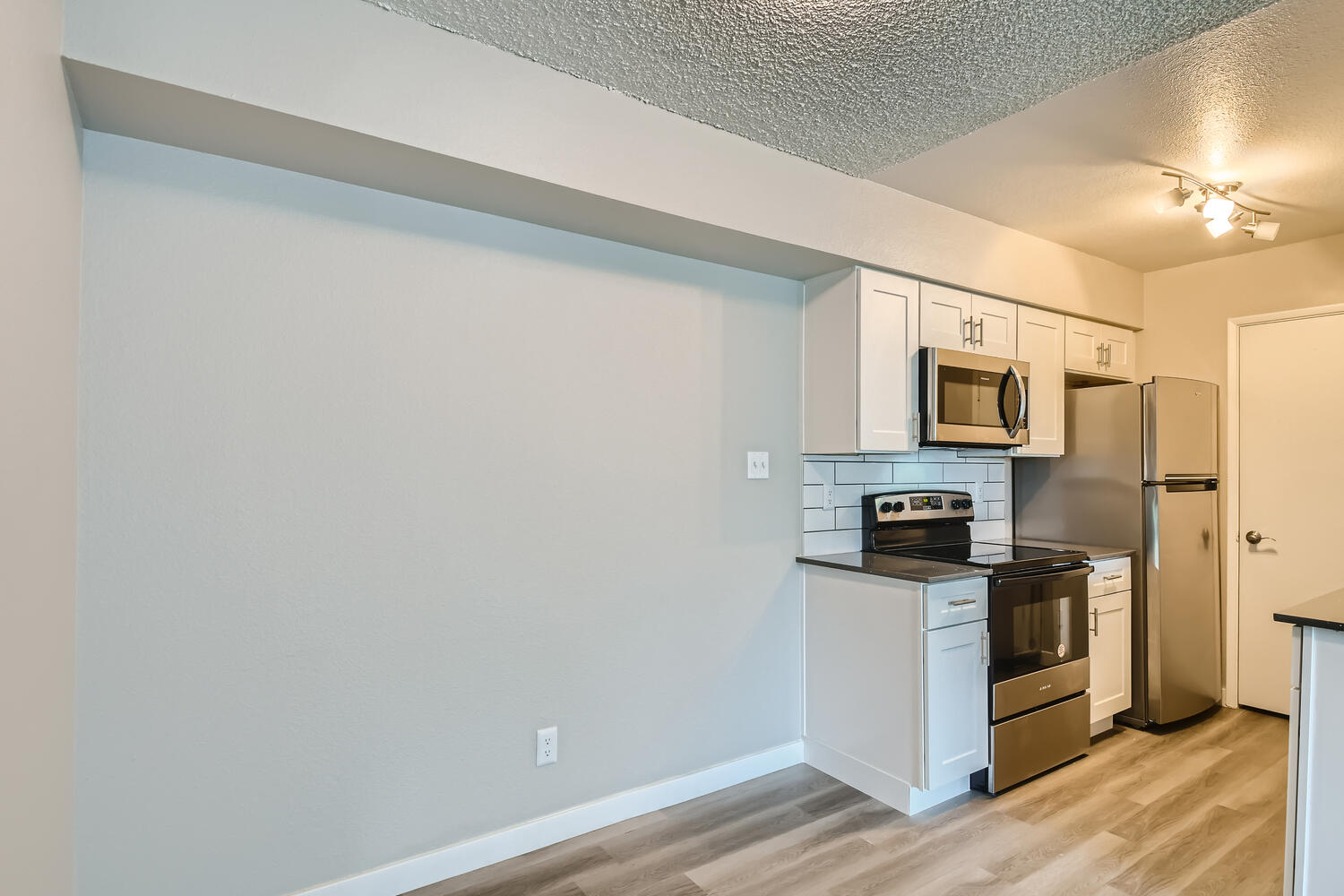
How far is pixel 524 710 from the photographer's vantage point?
2332 mm

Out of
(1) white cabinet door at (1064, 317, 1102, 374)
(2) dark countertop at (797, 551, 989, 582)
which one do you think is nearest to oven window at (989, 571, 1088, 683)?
(2) dark countertop at (797, 551, 989, 582)

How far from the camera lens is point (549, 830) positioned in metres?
2.36

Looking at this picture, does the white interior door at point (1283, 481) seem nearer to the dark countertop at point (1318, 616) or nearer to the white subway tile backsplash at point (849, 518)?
the dark countertop at point (1318, 616)

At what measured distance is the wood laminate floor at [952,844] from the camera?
2141 millimetres

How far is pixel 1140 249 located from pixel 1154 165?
1.23m

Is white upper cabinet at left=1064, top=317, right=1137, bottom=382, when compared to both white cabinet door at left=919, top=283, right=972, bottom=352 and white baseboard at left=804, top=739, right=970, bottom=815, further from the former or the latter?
white baseboard at left=804, top=739, right=970, bottom=815

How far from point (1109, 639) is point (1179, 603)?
0.47 m

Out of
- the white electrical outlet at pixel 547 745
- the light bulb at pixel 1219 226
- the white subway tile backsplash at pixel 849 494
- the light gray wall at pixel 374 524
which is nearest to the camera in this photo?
the light gray wall at pixel 374 524

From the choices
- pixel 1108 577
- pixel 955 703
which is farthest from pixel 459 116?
pixel 1108 577

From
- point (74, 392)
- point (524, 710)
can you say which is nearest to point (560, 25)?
point (74, 392)

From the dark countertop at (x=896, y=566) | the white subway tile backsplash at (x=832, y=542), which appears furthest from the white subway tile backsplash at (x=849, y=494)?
the dark countertop at (x=896, y=566)

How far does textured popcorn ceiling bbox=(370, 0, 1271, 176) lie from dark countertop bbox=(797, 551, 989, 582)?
160 cm

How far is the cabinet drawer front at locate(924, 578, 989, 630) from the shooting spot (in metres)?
2.57

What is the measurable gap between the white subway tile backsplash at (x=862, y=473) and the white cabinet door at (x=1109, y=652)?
1079mm
